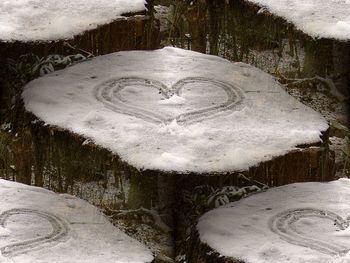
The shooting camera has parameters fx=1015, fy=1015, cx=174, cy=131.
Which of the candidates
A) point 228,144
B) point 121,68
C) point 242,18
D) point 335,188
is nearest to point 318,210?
point 335,188

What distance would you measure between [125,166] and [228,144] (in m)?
0.28

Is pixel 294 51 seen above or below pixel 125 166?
above

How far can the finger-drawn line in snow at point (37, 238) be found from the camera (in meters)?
2.36

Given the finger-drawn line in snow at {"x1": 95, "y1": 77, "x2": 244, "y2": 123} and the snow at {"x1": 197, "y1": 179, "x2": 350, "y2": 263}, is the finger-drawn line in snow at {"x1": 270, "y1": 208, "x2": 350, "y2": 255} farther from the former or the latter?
the finger-drawn line in snow at {"x1": 95, "y1": 77, "x2": 244, "y2": 123}

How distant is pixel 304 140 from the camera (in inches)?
107

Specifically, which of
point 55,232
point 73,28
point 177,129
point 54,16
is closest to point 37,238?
point 55,232

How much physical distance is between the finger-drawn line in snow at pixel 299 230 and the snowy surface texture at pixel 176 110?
0.18m

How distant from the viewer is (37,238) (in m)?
2.42

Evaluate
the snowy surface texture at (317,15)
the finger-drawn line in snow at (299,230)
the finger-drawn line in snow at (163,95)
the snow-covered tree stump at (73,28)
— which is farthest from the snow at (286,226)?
the snow-covered tree stump at (73,28)

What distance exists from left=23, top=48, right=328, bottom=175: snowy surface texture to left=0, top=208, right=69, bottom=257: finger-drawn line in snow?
0.78 ft

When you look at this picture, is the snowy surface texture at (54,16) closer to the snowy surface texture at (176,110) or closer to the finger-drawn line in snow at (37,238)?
the snowy surface texture at (176,110)

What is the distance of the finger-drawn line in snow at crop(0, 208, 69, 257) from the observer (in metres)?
2.36

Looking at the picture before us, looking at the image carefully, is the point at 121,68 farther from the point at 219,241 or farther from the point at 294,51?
the point at 219,241

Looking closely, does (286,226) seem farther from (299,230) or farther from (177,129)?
(177,129)
